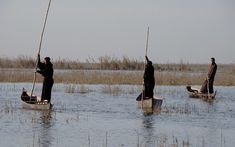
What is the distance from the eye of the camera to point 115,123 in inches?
778

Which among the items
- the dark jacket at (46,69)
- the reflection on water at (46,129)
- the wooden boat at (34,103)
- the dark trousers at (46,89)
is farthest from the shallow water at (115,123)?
the dark jacket at (46,69)

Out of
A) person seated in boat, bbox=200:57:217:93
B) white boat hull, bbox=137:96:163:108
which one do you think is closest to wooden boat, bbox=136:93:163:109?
white boat hull, bbox=137:96:163:108

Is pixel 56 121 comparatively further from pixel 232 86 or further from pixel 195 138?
pixel 232 86

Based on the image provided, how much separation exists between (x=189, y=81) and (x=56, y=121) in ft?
70.3

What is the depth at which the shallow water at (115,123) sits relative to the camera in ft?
51.8

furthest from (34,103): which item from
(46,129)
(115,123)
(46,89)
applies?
(46,129)

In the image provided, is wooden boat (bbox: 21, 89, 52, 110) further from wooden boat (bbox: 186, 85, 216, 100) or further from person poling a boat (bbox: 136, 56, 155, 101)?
wooden boat (bbox: 186, 85, 216, 100)

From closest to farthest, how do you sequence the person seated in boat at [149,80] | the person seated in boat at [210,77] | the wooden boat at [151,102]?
the wooden boat at [151,102]
the person seated in boat at [149,80]
the person seated in boat at [210,77]

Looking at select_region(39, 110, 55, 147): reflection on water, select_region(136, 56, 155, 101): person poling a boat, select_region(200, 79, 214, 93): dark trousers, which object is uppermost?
select_region(136, 56, 155, 101): person poling a boat

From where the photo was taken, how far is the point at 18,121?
64.6ft

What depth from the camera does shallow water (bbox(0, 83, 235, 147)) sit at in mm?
15797

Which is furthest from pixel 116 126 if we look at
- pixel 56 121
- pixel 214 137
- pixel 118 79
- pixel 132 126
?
pixel 118 79

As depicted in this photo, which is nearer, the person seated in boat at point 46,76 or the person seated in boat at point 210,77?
the person seated in boat at point 46,76

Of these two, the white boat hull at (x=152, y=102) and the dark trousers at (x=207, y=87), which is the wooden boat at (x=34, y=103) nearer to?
the white boat hull at (x=152, y=102)
